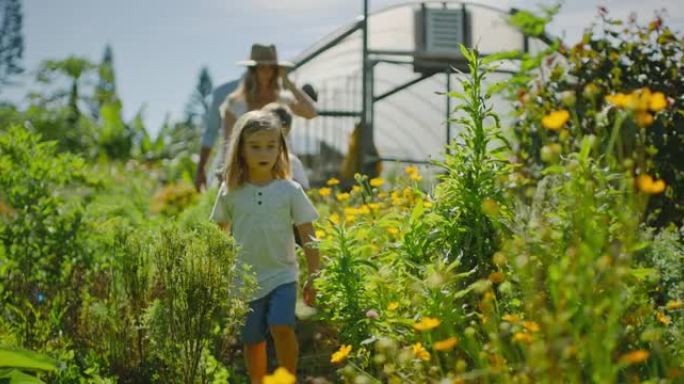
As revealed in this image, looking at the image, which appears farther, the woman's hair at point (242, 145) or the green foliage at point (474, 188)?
the woman's hair at point (242, 145)

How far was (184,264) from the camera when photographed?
3451 millimetres

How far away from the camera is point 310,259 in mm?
4188

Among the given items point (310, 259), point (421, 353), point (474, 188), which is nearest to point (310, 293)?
point (310, 259)

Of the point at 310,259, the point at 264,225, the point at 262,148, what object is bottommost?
the point at 310,259

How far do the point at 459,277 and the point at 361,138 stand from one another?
7206 millimetres

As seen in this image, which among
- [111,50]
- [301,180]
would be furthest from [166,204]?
[111,50]

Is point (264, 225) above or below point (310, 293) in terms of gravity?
above

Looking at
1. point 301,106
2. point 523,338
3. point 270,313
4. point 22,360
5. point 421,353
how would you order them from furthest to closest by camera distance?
point 301,106 < point 270,313 < point 22,360 < point 421,353 < point 523,338

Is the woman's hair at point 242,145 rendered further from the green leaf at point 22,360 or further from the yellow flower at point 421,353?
the yellow flower at point 421,353

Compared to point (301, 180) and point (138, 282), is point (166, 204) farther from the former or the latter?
point (138, 282)

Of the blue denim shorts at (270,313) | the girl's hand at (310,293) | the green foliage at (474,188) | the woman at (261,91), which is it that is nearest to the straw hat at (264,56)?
the woman at (261,91)

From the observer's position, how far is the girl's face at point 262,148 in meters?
4.35

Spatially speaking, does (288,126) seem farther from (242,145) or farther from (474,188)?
(474,188)

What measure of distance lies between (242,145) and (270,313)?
757 mm
